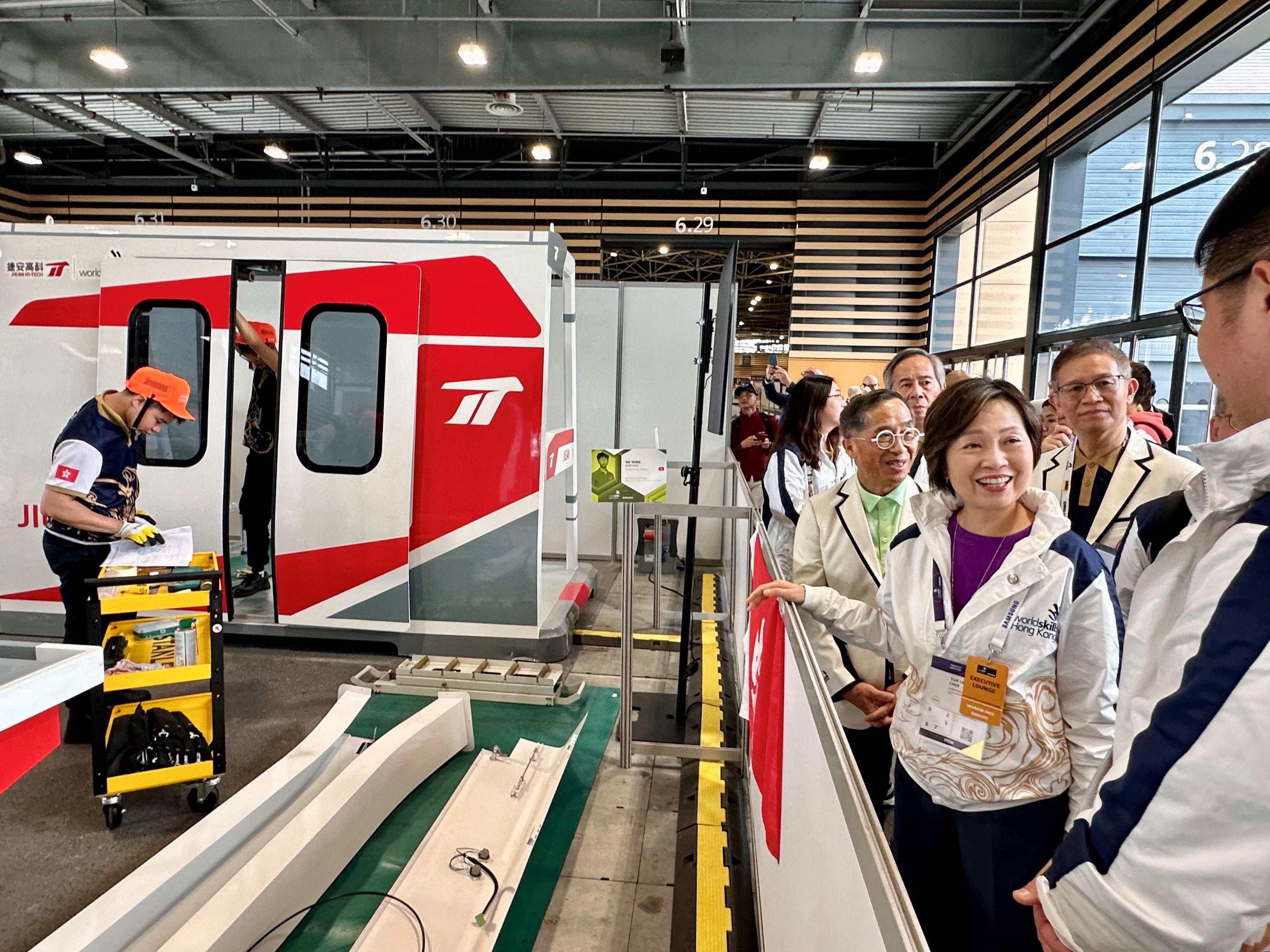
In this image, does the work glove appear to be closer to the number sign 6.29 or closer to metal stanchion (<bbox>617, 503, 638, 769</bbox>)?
metal stanchion (<bbox>617, 503, 638, 769</bbox>)

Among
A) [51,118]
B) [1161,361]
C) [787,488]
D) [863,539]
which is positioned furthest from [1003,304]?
[51,118]

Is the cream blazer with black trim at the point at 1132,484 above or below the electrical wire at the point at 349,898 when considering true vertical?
above

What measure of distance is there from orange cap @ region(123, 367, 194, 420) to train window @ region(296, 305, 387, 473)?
39.7 inches

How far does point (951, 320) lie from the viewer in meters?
9.83

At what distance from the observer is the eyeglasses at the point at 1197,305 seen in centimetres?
74

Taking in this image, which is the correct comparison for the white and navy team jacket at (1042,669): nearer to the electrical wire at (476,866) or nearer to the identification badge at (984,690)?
the identification badge at (984,690)

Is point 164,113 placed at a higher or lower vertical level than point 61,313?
higher

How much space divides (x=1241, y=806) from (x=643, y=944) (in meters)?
2.07

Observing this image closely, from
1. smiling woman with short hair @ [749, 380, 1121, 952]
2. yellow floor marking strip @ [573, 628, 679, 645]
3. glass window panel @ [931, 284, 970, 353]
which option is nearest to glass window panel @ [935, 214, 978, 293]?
glass window panel @ [931, 284, 970, 353]

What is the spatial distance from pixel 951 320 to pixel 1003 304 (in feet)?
4.95

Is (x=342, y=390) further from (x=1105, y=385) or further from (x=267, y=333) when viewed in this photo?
(x=1105, y=385)

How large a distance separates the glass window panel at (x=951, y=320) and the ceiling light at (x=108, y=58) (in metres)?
10.1

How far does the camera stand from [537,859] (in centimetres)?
259

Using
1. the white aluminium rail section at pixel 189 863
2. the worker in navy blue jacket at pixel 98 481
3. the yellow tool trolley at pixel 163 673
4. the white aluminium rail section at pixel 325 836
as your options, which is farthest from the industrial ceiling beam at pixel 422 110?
the white aluminium rail section at pixel 189 863
